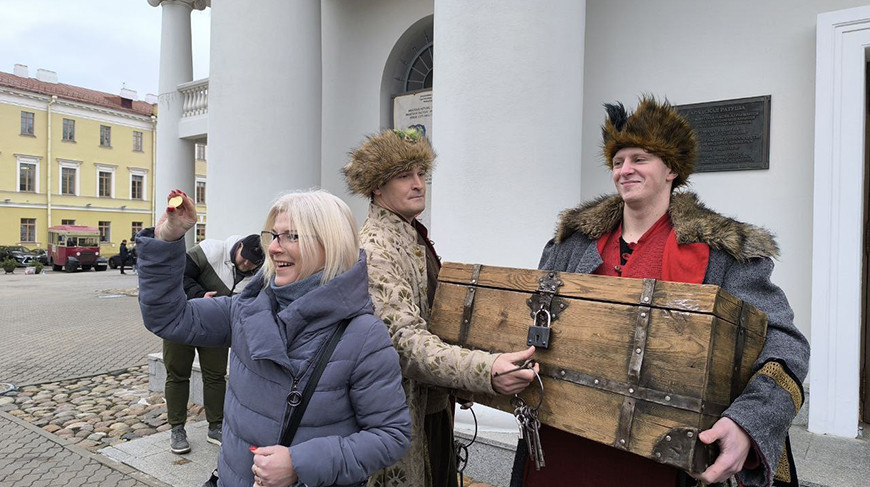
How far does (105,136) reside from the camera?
1815 inches

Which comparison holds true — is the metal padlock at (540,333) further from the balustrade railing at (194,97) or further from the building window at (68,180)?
the building window at (68,180)

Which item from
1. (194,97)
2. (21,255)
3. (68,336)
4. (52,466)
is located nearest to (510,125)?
(52,466)

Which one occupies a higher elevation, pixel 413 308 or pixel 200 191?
pixel 200 191

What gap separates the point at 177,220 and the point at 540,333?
4.24 feet

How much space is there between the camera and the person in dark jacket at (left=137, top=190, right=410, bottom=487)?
5.77 ft

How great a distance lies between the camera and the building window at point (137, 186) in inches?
1869

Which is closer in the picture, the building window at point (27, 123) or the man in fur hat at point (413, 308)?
the man in fur hat at point (413, 308)

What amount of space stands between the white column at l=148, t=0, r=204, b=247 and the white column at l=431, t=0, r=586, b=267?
8969 millimetres

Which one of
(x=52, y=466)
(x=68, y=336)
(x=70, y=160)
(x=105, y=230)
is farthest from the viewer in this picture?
(x=105, y=230)

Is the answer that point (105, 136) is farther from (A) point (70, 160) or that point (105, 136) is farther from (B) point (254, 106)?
(B) point (254, 106)

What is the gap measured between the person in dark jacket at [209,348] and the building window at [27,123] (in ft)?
156

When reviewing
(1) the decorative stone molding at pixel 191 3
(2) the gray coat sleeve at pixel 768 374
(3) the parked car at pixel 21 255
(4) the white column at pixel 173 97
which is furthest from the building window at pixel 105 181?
(2) the gray coat sleeve at pixel 768 374

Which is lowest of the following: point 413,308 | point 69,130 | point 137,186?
point 413,308

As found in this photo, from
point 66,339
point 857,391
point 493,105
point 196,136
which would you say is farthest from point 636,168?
point 66,339
